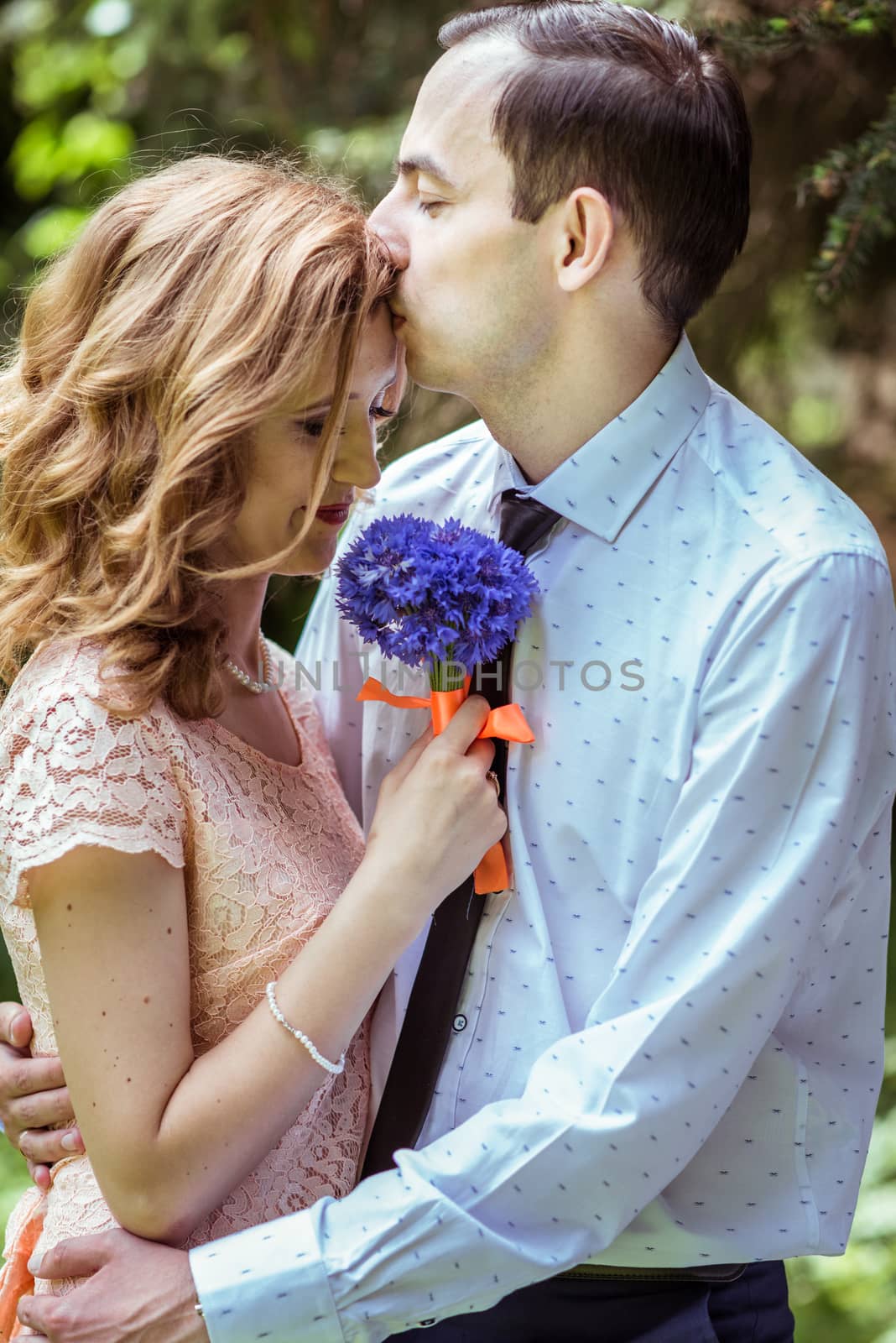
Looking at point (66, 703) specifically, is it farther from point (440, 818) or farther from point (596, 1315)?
point (596, 1315)

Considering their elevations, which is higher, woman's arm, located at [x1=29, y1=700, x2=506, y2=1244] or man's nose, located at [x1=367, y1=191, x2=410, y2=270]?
man's nose, located at [x1=367, y1=191, x2=410, y2=270]

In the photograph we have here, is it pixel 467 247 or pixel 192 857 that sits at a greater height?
pixel 467 247

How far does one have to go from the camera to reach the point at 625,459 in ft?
5.90

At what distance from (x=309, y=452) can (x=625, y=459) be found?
1.46 ft

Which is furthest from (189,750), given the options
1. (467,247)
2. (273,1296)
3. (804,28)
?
(804,28)

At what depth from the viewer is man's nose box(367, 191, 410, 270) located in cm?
188

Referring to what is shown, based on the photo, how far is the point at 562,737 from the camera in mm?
1790

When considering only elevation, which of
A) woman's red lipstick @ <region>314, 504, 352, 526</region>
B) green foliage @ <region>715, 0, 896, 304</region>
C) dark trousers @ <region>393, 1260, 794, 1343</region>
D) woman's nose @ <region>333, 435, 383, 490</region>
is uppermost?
green foliage @ <region>715, 0, 896, 304</region>

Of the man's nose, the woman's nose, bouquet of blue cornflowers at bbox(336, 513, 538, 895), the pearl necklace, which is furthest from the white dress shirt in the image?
the pearl necklace

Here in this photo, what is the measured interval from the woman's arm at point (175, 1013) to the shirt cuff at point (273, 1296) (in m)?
0.12

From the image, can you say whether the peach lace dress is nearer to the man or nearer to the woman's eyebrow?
the man

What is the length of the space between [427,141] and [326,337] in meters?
0.36

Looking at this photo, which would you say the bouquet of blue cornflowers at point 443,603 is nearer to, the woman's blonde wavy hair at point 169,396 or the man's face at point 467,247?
the woman's blonde wavy hair at point 169,396

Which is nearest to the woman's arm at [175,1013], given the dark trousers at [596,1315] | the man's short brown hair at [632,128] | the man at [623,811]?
the man at [623,811]
